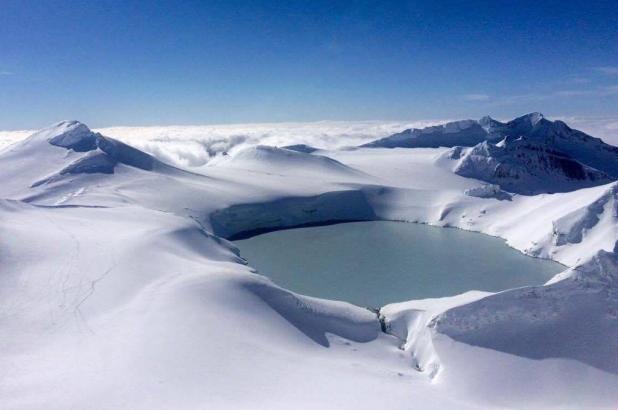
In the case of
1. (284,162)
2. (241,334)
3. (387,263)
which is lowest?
(387,263)

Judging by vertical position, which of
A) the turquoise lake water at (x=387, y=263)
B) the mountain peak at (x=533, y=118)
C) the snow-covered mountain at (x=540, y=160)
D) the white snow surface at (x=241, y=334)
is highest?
the mountain peak at (x=533, y=118)

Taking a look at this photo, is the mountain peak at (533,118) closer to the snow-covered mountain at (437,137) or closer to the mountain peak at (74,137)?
the snow-covered mountain at (437,137)

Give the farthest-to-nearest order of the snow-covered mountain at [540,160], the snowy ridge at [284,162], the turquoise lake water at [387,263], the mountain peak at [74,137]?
the snowy ridge at [284,162], the snow-covered mountain at [540,160], the mountain peak at [74,137], the turquoise lake water at [387,263]

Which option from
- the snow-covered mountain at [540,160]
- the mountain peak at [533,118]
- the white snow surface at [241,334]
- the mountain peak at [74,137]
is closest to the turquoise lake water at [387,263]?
the white snow surface at [241,334]

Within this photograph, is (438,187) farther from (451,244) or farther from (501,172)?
(451,244)

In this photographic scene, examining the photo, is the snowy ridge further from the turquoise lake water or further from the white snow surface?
the white snow surface

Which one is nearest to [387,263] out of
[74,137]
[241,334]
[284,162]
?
[241,334]

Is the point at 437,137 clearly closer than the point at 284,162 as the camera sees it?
No

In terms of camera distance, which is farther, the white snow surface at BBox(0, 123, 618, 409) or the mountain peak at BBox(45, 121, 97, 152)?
the mountain peak at BBox(45, 121, 97, 152)

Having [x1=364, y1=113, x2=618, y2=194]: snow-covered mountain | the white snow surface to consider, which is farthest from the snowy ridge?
the white snow surface

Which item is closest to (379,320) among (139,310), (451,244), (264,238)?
(139,310)

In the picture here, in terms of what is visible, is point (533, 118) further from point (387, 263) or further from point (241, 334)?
point (241, 334)
